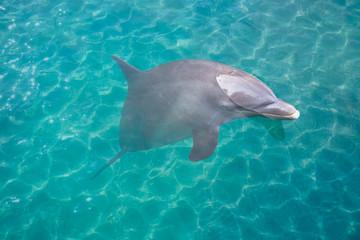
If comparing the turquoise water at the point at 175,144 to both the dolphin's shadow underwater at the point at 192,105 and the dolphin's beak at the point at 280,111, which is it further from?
the dolphin's beak at the point at 280,111

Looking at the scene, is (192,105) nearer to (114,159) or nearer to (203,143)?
(203,143)

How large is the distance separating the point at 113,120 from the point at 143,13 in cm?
389

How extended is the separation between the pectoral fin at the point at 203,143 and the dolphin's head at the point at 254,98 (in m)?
0.80

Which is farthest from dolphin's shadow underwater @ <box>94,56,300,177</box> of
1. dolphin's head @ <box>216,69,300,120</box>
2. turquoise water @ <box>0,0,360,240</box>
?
turquoise water @ <box>0,0,360,240</box>

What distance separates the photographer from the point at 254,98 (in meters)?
4.49

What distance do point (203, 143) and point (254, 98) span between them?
1.31 m

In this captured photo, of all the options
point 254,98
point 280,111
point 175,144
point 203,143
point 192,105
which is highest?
point 254,98

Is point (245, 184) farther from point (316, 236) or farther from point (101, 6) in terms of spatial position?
point (101, 6)

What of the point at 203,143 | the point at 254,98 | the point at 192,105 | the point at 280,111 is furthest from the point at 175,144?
the point at 280,111

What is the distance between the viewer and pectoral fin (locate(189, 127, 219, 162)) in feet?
16.0

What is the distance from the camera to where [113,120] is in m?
6.18

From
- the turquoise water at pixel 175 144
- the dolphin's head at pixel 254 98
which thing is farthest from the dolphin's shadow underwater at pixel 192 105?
the turquoise water at pixel 175 144

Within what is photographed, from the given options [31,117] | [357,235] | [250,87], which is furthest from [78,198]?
[357,235]

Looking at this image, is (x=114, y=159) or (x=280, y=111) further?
(x=114, y=159)
